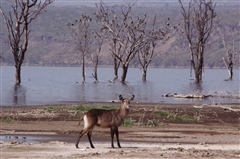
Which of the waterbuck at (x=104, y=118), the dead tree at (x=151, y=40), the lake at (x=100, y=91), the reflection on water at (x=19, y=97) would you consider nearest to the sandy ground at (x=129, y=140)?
the waterbuck at (x=104, y=118)

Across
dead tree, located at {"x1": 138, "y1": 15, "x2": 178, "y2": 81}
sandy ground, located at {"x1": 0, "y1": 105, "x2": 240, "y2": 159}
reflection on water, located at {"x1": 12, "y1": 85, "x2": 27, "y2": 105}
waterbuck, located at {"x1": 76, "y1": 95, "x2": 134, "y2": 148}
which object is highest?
dead tree, located at {"x1": 138, "y1": 15, "x2": 178, "y2": 81}

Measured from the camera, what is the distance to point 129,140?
1864cm

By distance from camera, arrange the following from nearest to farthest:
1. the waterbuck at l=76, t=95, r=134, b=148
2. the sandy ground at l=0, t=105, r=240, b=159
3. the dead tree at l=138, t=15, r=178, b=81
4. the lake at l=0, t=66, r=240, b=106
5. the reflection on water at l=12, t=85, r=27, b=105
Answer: the sandy ground at l=0, t=105, r=240, b=159
the waterbuck at l=76, t=95, r=134, b=148
the reflection on water at l=12, t=85, r=27, b=105
the lake at l=0, t=66, r=240, b=106
the dead tree at l=138, t=15, r=178, b=81

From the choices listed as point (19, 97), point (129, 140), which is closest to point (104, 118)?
point (129, 140)

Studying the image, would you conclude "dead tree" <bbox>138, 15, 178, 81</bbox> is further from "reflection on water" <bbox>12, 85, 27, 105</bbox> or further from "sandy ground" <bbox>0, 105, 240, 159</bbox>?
"sandy ground" <bbox>0, 105, 240, 159</bbox>

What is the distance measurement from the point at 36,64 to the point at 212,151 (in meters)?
171

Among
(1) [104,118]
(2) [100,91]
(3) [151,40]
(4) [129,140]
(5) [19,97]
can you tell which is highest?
(3) [151,40]

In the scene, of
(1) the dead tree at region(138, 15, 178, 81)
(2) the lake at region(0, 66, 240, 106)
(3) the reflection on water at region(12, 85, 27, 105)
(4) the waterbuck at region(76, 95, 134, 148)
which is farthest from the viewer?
(1) the dead tree at region(138, 15, 178, 81)

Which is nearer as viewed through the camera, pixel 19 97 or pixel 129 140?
pixel 129 140

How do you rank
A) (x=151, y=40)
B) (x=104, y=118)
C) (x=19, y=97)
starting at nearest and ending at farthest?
(x=104, y=118)
(x=19, y=97)
(x=151, y=40)

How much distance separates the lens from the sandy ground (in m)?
15.1

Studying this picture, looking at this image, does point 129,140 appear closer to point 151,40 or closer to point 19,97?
point 19,97

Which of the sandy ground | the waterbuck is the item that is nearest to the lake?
the sandy ground

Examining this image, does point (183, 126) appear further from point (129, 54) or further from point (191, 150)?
point (129, 54)
